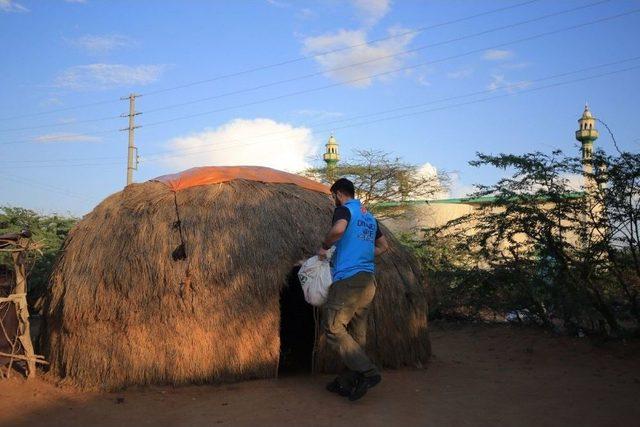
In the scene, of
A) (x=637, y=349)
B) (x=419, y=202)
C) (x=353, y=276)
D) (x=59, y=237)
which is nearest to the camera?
(x=353, y=276)

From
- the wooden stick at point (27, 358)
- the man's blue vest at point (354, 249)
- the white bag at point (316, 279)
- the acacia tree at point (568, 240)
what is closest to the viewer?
the man's blue vest at point (354, 249)

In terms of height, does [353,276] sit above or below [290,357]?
above

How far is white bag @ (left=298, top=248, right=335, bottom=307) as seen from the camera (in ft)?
17.5

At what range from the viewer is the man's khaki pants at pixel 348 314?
5.04 metres

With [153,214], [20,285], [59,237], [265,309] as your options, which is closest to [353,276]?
[265,309]

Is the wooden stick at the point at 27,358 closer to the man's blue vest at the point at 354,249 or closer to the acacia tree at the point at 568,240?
the man's blue vest at the point at 354,249

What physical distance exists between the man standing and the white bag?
6cm

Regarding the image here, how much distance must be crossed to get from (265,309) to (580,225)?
472 cm

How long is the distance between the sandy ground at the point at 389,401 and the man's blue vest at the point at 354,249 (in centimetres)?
119

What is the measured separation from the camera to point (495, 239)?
8.99 meters

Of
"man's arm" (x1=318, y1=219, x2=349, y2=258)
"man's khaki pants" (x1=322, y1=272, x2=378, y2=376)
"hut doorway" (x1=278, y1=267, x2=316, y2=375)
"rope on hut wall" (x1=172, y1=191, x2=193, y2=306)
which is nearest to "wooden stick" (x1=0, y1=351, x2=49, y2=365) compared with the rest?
"rope on hut wall" (x1=172, y1=191, x2=193, y2=306)

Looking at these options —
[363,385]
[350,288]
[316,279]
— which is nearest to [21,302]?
[316,279]

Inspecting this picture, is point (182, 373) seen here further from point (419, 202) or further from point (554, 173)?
point (419, 202)

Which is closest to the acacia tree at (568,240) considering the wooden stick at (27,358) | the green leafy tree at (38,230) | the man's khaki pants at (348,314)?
the man's khaki pants at (348,314)
